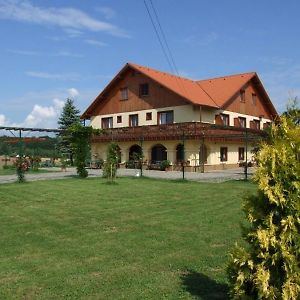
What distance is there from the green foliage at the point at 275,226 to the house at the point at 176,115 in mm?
28512

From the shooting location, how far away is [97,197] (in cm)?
1384

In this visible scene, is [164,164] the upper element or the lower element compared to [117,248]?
upper

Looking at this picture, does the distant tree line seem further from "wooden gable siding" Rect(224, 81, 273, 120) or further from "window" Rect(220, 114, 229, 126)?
"wooden gable siding" Rect(224, 81, 273, 120)

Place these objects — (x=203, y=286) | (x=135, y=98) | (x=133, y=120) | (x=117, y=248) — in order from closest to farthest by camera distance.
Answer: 1. (x=203, y=286)
2. (x=117, y=248)
3. (x=135, y=98)
4. (x=133, y=120)

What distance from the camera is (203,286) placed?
5.13 m

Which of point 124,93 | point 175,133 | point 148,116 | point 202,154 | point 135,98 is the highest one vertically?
point 124,93

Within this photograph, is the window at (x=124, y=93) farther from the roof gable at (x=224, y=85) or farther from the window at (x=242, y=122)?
the window at (x=242, y=122)

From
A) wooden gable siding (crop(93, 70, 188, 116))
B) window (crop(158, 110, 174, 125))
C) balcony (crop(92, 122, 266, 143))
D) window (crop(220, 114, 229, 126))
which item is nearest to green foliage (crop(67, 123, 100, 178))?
balcony (crop(92, 122, 266, 143))

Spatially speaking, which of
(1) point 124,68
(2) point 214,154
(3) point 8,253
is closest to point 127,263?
(3) point 8,253

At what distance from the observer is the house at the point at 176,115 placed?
34.9m

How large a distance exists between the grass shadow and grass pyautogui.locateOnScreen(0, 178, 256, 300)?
0.01m

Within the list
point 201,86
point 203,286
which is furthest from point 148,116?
point 203,286

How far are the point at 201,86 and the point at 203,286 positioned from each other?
125 ft

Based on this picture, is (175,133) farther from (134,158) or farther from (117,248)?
(117,248)
